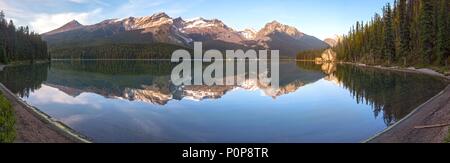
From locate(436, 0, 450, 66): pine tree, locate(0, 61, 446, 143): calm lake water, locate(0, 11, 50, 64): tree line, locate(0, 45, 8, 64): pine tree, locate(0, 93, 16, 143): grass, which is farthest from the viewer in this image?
locate(0, 11, 50, 64): tree line

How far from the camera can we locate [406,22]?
393 ft

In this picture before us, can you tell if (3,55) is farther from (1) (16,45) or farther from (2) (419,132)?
(2) (419,132)

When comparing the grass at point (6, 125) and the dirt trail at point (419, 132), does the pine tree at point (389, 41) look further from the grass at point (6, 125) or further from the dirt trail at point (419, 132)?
the grass at point (6, 125)

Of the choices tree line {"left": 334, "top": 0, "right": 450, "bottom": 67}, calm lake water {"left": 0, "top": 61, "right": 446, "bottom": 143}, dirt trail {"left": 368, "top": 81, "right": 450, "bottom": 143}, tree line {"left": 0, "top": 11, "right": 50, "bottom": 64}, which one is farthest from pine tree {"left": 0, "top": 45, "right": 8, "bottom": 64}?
dirt trail {"left": 368, "top": 81, "right": 450, "bottom": 143}

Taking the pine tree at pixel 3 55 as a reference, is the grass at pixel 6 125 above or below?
below

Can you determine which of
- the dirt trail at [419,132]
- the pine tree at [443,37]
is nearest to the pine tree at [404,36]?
the pine tree at [443,37]

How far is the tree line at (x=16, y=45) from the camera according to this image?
450 feet

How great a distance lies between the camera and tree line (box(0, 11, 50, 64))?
13709 centimetres

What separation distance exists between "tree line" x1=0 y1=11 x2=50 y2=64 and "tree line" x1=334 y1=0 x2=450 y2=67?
109524 mm

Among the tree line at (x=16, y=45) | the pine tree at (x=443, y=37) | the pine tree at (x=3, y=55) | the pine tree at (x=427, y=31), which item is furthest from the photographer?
the tree line at (x=16, y=45)

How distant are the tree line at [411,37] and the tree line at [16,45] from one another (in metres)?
110

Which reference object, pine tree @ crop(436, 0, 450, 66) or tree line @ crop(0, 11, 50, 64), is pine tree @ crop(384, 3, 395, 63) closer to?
pine tree @ crop(436, 0, 450, 66)
